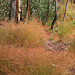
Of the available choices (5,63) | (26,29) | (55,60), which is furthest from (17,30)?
Result: (55,60)

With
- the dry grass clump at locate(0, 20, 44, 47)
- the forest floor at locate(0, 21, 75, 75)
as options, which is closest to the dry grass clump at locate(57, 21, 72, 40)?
the dry grass clump at locate(0, 20, 44, 47)

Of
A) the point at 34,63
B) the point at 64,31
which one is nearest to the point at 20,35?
the point at 34,63

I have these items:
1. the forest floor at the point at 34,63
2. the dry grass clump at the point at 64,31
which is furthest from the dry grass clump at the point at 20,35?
the dry grass clump at the point at 64,31

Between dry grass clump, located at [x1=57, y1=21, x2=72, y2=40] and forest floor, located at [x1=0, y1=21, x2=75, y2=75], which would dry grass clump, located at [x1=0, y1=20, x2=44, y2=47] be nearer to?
forest floor, located at [x1=0, y1=21, x2=75, y2=75]

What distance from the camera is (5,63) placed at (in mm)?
2150

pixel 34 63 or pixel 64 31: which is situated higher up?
pixel 34 63

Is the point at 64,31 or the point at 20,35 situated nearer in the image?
the point at 20,35

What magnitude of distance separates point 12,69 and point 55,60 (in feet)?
2.48

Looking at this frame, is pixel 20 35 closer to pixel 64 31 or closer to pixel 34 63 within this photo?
pixel 34 63

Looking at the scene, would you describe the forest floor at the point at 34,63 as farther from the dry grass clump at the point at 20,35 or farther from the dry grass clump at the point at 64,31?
the dry grass clump at the point at 64,31

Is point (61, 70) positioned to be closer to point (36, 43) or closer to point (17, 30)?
point (36, 43)

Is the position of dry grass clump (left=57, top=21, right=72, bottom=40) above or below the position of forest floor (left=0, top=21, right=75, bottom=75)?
below

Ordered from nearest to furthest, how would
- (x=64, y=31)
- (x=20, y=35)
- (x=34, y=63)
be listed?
1. (x=34, y=63)
2. (x=20, y=35)
3. (x=64, y=31)

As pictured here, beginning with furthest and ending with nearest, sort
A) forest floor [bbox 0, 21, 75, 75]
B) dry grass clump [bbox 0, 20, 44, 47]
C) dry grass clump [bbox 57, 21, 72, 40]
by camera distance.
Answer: dry grass clump [bbox 57, 21, 72, 40]
dry grass clump [bbox 0, 20, 44, 47]
forest floor [bbox 0, 21, 75, 75]
